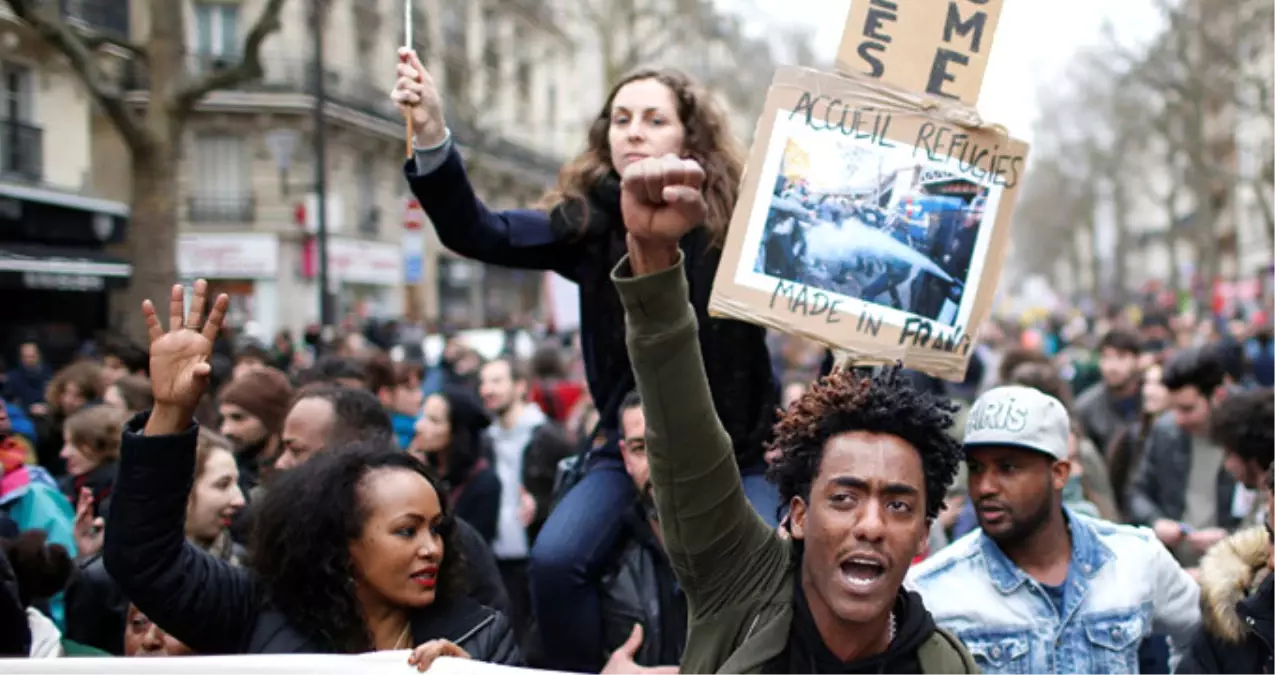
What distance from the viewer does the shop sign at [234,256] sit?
3259 cm

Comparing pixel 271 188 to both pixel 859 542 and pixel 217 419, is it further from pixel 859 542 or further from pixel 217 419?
pixel 859 542

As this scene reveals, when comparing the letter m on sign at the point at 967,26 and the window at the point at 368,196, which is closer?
the letter m on sign at the point at 967,26

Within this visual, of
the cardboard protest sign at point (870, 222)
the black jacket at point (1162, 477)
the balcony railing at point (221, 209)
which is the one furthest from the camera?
the balcony railing at point (221, 209)

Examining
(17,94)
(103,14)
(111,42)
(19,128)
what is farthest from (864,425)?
(103,14)

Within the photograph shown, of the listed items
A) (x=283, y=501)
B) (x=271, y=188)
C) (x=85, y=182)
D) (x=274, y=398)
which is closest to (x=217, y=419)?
(x=274, y=398)

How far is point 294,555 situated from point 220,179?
31.8 m

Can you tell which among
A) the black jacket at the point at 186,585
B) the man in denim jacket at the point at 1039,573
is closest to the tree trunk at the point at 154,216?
the black jacket at the point at 186,585

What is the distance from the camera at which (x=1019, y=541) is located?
3.58 metres

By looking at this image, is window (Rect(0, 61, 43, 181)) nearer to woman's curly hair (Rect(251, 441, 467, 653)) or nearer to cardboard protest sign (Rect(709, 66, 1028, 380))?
woman's curly hair (Rect(251, 441, 467, 653))

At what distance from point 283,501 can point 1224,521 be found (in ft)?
15.5

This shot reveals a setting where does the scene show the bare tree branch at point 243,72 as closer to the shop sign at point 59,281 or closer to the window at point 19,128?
the shop sign at point 59,281

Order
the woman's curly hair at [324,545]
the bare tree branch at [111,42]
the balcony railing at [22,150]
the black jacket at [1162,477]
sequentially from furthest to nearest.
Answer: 1. the balcony railing at [22,150]
2. the bare tree branch at [111,42]
3. the black jacket at [1162,477]
4. the woman's curly hair at [324,545]

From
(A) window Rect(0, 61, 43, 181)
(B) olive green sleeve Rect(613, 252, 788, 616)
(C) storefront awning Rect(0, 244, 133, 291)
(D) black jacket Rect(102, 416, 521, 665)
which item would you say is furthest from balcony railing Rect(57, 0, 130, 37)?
(B) olive green sleeve Rect(613, 252, 788, 616)

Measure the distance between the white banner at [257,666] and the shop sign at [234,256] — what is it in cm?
3066
